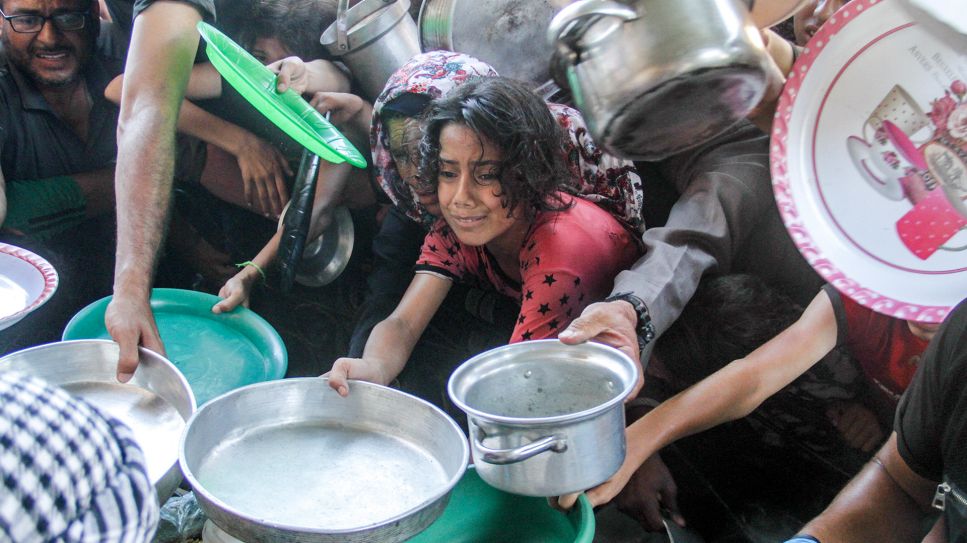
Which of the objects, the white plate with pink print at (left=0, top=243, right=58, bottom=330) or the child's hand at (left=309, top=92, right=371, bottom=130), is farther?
the child's hand at (left=309, top=92, right=371, bottom=130)

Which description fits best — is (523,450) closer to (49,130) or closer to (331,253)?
(331,253)

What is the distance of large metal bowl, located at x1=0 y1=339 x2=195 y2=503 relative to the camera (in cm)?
157

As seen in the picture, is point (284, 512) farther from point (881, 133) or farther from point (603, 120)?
point (881, 133)

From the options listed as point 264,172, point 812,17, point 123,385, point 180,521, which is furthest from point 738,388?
point 264,172

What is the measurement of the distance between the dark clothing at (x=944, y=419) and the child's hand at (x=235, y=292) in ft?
5.34

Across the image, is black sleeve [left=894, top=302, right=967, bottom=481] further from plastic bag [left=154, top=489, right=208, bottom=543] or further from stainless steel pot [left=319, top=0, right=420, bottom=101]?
stainless steel pot [left=319, top=0, right=420, bottom=101]

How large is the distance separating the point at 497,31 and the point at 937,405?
1.40m

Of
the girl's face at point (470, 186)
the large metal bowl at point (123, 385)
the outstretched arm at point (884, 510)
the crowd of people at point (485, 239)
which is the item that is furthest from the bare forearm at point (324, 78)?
the outstretched arm at point (884, 510)

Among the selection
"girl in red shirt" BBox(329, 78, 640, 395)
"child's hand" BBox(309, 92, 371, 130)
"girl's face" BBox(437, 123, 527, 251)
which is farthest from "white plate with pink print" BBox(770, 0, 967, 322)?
"child's hand" BBox(309, 92, 371, 130)

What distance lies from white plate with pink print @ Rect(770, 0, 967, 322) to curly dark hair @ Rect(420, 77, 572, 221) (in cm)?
53

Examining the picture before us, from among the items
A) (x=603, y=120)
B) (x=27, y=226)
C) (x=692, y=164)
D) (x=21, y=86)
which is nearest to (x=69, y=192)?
(x=27, y=226)

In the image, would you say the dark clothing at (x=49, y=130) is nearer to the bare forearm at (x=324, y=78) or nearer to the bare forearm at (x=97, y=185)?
the bare forearm at (x=97, y=185)

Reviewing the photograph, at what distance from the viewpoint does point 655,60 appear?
952mm

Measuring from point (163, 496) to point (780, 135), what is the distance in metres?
1.20
